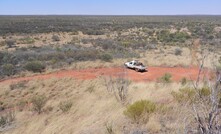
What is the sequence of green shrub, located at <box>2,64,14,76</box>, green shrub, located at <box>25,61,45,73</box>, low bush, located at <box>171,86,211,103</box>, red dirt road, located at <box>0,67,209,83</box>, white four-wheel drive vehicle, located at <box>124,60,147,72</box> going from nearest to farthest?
1. low bush, located at <box>171,86,211,103</box>
2. red dirt road, located at <box>0,67,209,83</box>
3. white four-wheel drive vehicle, located at <box>124,60,147,72</box>
4. green shrub, located at <box>25,61,45,73</box>
5. green shrub, located at <box>2,64,14,76</box>

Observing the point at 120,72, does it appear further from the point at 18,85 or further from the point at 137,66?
the point at 18,85

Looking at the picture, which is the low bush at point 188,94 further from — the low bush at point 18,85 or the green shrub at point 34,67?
the green shrub at point 34,67

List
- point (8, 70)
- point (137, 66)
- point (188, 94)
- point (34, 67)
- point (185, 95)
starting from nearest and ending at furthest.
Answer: point (188, 94) < point (185, 95) < point (137, 66) < point (34, 67) < point (8, 70)

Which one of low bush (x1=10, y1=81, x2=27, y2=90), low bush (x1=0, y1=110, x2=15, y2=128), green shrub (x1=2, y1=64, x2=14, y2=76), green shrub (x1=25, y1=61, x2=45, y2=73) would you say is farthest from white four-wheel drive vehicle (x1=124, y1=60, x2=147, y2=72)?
low bush (x1=0, y1=110, x2=15, y2=128)

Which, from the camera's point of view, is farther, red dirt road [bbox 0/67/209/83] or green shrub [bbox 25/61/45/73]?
green shrub [bbox 25/61/45/73]

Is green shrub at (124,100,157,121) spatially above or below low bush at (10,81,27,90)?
above

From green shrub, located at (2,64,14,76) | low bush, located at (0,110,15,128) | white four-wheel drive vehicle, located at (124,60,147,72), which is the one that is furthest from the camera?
green shrub, located at (2,64,14,76)

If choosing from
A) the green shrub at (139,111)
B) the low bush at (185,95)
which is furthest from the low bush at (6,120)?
the low bush at (185,95)

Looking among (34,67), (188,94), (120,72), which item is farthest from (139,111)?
(34,67)

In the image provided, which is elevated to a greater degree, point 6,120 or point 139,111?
point 139,111

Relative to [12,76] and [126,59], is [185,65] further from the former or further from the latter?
[12,76]

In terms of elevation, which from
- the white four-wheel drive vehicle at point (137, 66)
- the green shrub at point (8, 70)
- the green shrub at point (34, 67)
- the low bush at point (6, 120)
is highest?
the low bush at point (6, 120)

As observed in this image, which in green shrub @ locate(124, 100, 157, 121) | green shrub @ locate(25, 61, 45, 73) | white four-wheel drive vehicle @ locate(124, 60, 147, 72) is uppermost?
green shrub @ locate(124, 100, 157, 121)

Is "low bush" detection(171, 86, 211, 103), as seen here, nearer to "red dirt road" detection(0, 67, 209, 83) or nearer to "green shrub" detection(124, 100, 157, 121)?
"green shrub" detection(124, 100, 157, 121)
